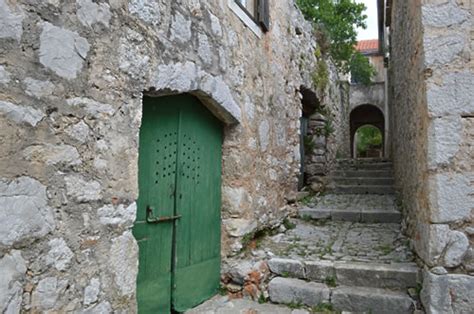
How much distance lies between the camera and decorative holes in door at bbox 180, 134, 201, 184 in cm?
264

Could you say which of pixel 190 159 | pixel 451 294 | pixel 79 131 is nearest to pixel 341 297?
pixel 451 294

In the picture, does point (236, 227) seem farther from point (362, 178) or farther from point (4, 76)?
point (362, 178)

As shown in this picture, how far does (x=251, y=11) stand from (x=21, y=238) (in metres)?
3.10

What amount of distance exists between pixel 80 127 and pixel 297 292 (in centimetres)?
205

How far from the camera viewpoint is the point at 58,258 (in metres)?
1.52

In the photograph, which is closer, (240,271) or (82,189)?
(82,189)

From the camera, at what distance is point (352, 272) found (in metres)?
2.75

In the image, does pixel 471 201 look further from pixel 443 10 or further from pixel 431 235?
pixel 443 10

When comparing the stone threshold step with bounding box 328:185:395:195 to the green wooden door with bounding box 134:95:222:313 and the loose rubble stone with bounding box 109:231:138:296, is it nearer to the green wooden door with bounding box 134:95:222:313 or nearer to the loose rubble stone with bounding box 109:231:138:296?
the green wooden door with bounding box 134:95:222:313

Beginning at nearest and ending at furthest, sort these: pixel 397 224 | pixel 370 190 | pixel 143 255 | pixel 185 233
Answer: pixel 143 255 → pixel 185 233 → pixel 397 224 → pixel 370 190

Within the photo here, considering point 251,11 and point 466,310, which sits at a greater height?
point 251,11

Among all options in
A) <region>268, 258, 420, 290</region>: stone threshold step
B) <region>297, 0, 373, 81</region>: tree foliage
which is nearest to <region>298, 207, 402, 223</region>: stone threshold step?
<region>268, 258, 420, 290</region>: stone threshold step

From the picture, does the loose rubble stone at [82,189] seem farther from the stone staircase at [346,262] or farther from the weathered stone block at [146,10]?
the stone staircase at [346,262]

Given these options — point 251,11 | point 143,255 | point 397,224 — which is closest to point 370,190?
point 397,224
